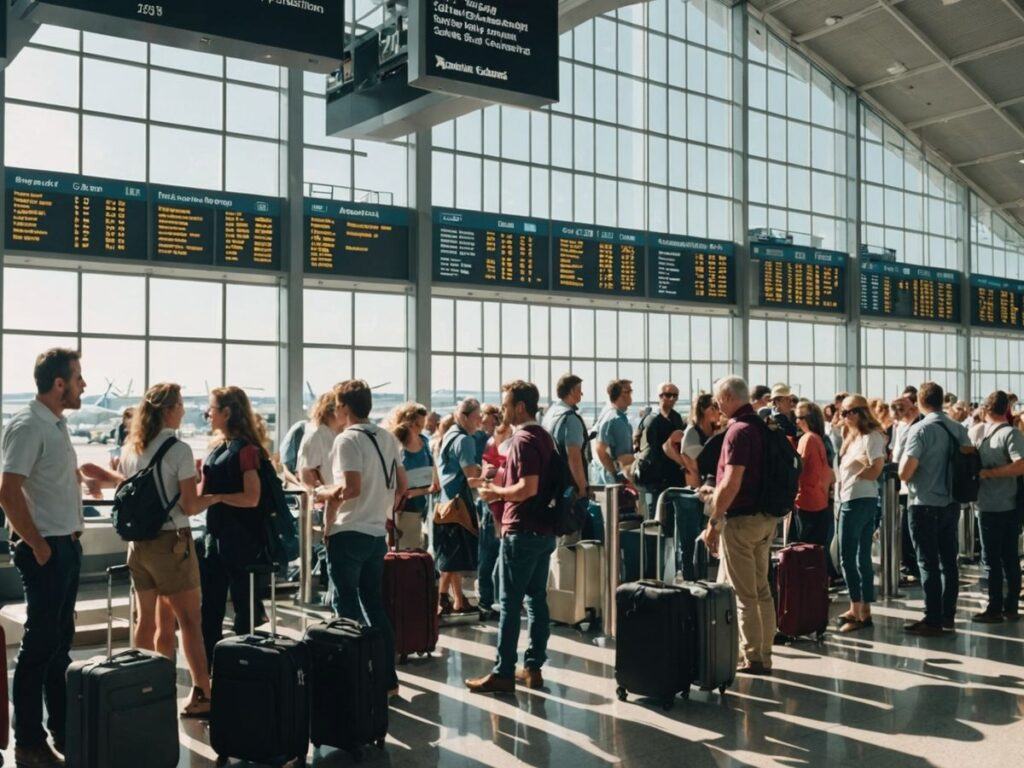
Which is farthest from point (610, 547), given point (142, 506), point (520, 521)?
point (142, 506)

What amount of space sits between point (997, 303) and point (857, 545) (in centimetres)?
1562

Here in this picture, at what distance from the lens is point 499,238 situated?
13.5 meters

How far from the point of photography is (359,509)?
5.46m

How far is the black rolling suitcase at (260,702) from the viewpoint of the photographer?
180 inches

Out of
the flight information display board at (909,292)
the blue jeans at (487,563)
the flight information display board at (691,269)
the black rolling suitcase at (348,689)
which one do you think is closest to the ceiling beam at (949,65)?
the flight information display board at (909,292)

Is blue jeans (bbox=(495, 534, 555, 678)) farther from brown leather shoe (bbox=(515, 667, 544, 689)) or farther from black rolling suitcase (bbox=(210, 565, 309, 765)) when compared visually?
black rolling suitcase (bbox=(210, 565, 309, 765))

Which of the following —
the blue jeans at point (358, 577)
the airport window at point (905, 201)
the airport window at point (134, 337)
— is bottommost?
the blue jeans at point (358, 577)

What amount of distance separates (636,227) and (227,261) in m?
7.03

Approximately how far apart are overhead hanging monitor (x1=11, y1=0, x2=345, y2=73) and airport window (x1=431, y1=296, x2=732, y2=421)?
25.6 ft

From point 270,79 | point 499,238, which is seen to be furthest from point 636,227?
point 270,79

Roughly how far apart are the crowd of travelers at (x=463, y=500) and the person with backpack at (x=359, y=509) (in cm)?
1

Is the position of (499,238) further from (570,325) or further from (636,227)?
(636,227)

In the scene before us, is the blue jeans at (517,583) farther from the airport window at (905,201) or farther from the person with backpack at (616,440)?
the airport window at (905,201)

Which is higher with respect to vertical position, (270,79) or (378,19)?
(378,19)
